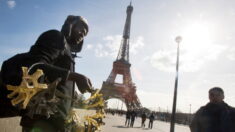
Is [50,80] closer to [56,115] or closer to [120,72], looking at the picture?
[56,115]

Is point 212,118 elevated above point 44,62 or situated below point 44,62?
below

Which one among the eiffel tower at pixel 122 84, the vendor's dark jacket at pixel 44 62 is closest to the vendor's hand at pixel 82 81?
the vendor's dark jacket at pixel 44 62

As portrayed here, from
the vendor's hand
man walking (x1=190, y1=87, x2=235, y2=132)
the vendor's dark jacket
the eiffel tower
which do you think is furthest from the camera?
the eiffel tower

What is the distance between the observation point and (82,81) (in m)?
1.30

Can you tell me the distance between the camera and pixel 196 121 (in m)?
4.53

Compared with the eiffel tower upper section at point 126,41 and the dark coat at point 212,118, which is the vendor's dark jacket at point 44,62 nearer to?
the dark coat at point 212,118

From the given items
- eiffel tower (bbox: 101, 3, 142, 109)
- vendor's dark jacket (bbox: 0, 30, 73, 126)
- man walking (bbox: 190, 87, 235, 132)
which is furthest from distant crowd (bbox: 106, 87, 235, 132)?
eiffel tower (bbox: 101, 3, 142, 109)

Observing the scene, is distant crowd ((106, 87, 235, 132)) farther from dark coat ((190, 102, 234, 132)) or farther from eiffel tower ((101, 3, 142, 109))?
eiffel tower ((101, 3, 142, 109))

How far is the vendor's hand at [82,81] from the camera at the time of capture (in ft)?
4.18

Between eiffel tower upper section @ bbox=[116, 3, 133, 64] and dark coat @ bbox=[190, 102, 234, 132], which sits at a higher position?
eiffel tower upper section @ bbox=[116, 3, 133, 64]

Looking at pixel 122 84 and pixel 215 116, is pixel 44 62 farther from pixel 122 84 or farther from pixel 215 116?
pixel 122 84

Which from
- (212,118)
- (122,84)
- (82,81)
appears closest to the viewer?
(82,81)

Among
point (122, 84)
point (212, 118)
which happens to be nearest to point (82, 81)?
point (212, 118)

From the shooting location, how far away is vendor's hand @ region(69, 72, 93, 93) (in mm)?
1273
